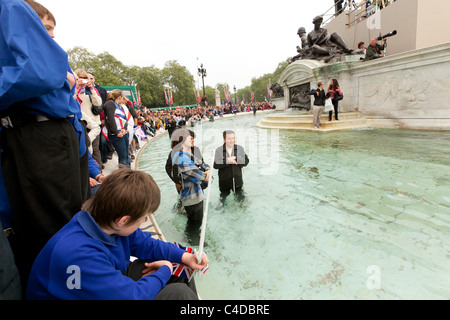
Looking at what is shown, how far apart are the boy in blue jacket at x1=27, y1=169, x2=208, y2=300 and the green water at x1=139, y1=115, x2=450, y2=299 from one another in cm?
100

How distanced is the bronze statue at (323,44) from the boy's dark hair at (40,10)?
12.8 m

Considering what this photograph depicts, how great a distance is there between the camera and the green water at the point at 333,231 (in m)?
2.02

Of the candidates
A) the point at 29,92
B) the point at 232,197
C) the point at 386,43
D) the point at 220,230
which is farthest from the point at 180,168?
the point at 386,43

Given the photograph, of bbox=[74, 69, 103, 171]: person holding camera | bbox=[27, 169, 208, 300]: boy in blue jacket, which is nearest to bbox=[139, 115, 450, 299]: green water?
bbox=[27, 169, 208, 300]: boy in blue jacket

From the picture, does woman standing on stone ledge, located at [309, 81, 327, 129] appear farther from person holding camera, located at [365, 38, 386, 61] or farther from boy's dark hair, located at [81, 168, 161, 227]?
boy's dark hair, located at [81, 168, 161, 227]

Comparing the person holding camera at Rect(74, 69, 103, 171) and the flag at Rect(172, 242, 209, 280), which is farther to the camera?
the person holding camera at Rect(74, 69, 103, 171)

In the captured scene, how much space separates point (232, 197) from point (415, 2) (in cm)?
1275

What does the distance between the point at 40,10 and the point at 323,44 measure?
14.1 metres

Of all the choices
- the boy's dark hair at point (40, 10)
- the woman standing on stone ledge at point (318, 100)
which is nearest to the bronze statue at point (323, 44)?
the woman standing on stone ledge at point (318, 100)

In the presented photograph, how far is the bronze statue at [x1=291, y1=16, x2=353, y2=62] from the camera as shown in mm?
11773

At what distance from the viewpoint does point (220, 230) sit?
3.09 meters

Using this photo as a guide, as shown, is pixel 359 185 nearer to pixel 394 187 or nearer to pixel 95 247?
pixel 394 187

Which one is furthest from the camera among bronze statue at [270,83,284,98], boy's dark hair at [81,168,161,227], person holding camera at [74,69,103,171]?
bronze statue at [270,83,284,98]

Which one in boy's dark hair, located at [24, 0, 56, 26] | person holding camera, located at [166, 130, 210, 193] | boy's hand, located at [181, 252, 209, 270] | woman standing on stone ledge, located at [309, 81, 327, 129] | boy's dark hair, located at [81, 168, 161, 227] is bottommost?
boy's hand, located at [181, 252, 209, 270]
